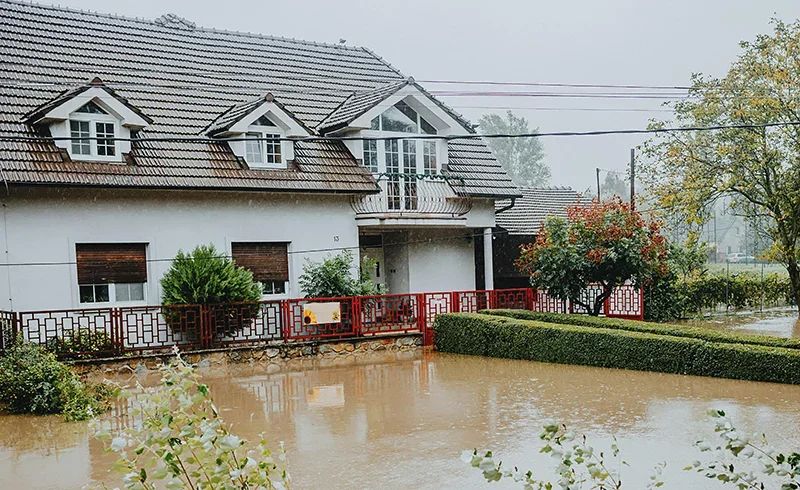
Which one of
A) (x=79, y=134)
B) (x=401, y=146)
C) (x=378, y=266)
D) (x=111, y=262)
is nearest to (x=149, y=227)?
(x=111, y=262)

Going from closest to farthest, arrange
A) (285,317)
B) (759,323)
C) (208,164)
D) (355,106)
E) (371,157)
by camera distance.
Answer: (285,317) < (208,164) < (355,106) < (371,157) < (759,323)

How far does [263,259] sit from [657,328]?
31.4ft

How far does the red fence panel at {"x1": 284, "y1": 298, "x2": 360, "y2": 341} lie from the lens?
64.4 feet

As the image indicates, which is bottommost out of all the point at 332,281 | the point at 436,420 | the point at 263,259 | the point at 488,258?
the point at 436,420

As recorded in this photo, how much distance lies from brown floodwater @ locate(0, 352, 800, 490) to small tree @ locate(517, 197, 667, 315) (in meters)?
4.89

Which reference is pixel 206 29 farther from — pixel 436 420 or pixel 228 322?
pixel 436 420

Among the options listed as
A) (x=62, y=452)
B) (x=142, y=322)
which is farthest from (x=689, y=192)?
(x=62, y=452)

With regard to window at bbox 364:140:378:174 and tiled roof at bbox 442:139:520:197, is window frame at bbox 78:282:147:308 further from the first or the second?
tiled roof at bbox 442:139:520:197

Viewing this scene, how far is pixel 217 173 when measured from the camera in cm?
1989

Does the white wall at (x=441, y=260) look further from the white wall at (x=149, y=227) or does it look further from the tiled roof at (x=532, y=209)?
the white wall at (x=149, y=227)

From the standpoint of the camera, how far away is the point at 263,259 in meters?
21.0

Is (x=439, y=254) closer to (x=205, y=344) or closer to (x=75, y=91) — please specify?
(x=205, y=344)

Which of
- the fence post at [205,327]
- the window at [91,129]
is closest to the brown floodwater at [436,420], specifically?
the fence post at [205,327]

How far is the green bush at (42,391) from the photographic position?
1315 cm
